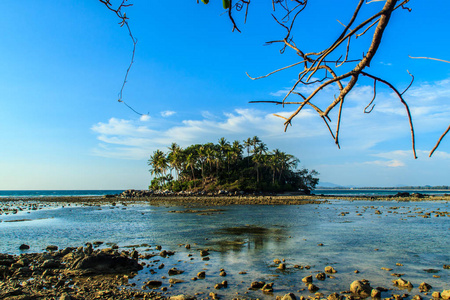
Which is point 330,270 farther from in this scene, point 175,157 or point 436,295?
point 175,157

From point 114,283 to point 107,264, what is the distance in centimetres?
130

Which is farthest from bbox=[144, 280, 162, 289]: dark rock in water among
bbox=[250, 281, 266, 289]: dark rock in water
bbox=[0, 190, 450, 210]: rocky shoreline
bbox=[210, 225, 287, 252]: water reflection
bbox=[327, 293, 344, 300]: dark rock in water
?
bbox=[0, 190, 450, 210]: rocky shoreline

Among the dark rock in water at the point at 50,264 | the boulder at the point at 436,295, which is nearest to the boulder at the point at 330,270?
the boulder at the point at 436,295

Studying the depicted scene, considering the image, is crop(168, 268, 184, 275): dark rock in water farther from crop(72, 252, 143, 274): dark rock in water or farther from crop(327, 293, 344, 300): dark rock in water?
crop(327, 293, 344, 300): dark rock in water

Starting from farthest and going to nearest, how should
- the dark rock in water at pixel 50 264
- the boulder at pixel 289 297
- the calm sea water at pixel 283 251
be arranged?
the dark rock in water at pixel 50 264 → the calm sea water at pixel 283 251 → the boulder at pixel 289 297

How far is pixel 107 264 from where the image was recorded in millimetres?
8891

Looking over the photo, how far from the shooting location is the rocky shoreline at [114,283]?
6641mm

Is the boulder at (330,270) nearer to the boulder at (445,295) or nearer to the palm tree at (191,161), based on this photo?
the boulder at (445,295)

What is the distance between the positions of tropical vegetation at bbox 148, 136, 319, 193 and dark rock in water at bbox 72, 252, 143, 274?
68.5 meters

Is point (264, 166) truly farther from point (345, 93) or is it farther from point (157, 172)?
point (345, 93)

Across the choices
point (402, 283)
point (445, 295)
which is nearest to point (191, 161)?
point (402, 283)

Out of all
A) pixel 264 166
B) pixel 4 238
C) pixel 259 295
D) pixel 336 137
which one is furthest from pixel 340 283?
pixel 264 166

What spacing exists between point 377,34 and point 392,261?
10.6 meters

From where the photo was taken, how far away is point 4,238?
15.6 metres
